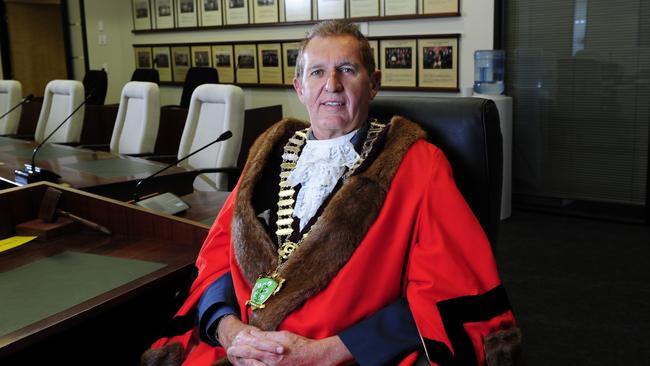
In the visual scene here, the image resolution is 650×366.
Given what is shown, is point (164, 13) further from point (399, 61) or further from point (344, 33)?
point (344, 33)

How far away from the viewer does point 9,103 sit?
525cm

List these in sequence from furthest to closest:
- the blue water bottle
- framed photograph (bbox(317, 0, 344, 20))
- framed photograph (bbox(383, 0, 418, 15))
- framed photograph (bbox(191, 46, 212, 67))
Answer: framed photograph (bbox(191, 46, 212, 67)) → framed photograph (bbox(317, 0, 344, 20)) → framed photograph (bbox(383, 0, 418, 15)) → the blue water bottle

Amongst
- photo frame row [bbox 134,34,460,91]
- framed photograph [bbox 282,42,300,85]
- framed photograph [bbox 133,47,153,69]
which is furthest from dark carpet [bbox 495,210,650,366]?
framed photograph [bbox 133,47,153,69]

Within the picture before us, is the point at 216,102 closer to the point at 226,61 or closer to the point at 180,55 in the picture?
the point at 226,61

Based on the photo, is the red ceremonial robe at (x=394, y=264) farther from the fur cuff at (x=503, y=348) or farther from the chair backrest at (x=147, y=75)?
the chair backrest at (x=147, y=75)

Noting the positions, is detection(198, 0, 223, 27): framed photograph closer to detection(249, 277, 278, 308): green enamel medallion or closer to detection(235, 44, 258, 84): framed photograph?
detection(235, 44, 258, 84): framed photograph

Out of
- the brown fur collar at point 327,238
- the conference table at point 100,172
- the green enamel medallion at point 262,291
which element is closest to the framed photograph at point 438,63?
the conference table at point 100,172

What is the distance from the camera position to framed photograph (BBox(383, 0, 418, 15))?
474cm

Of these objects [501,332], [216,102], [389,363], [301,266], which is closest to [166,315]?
[301,266]

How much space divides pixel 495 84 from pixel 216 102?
6.76 feet

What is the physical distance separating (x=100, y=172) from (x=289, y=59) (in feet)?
10.3

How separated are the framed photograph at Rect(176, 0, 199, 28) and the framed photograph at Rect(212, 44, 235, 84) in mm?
415

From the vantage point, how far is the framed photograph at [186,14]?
638cm

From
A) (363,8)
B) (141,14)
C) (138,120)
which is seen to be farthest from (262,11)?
(138,120)
